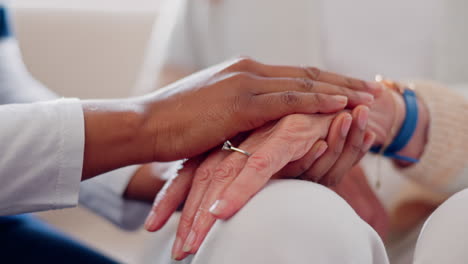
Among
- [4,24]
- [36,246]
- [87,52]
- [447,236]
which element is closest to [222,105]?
[447,236]

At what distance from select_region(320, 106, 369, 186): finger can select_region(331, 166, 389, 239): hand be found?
2.5 inches

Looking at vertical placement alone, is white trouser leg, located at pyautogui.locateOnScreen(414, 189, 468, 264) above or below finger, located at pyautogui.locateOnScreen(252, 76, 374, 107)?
below

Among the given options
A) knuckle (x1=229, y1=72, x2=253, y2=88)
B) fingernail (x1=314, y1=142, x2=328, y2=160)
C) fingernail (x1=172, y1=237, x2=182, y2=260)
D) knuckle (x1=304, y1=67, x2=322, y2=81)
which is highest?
knuckle (x1=229, y1=72, x2=253, y2=88)

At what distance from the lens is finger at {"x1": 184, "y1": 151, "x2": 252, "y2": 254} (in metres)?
0.45

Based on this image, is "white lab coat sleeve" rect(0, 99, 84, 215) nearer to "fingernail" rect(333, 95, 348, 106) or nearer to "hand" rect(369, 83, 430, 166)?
"fingernail" rect(333, 95, 348, 106)

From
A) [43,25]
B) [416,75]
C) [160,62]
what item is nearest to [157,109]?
[160,62]

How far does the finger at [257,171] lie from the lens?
43 cm

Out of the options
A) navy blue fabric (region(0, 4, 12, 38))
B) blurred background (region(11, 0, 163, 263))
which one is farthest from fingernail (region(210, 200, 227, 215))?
blurred background (region(11, 0, 163, 263))

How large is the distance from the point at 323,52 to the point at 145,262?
2.02 ft

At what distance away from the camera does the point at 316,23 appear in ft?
3.49

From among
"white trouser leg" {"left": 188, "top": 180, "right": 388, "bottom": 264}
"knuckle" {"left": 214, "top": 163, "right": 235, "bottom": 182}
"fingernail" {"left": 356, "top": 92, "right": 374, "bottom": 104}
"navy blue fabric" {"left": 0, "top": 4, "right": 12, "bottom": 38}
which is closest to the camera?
"white trouser leg" {"left": 188, "top": 180, "right": 388, "bottom": 264}

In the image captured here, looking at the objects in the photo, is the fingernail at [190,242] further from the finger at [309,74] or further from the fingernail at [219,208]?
the finger at [309,74]

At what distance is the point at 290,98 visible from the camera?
1.86 ft

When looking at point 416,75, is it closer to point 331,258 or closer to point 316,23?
point 316,23
